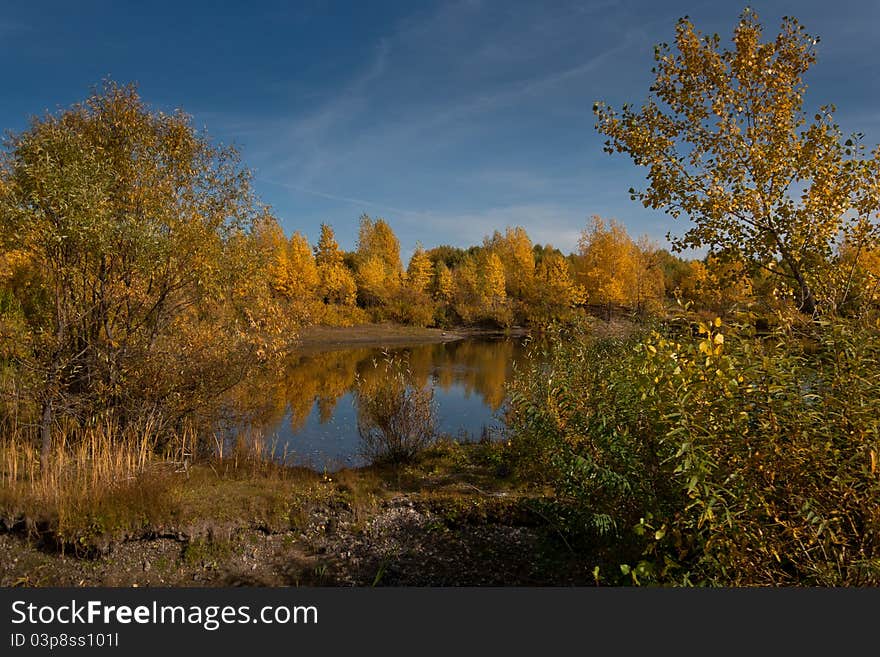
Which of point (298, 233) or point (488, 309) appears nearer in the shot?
point (298, 233)

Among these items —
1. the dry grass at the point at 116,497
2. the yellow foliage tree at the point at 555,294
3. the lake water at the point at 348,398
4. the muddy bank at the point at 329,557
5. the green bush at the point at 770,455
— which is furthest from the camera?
the yellow foliage tree at the point at 555,294

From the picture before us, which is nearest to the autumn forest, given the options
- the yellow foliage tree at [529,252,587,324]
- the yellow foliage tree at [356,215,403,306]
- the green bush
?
the green bush

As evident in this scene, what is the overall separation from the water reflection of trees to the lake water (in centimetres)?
2

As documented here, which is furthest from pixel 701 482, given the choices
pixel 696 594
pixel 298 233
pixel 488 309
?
pixel 488 309

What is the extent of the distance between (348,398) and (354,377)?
17.7 feet

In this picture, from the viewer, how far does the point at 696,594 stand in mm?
2793

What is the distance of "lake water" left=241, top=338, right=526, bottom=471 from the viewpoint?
12.3 m

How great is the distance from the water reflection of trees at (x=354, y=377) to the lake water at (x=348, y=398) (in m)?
0.02

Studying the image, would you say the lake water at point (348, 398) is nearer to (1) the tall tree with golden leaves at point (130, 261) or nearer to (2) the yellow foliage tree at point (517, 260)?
(1) the tall tree with golden leaves at point (130, 261)

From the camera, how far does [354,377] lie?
79.4 feet

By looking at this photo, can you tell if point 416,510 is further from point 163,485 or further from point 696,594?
point 696,594

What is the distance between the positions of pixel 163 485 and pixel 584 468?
6.02m

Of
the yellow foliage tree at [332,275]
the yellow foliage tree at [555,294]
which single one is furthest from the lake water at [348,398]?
the yellow foliage tree at [332,275]

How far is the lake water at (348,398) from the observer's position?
12.3 meters
